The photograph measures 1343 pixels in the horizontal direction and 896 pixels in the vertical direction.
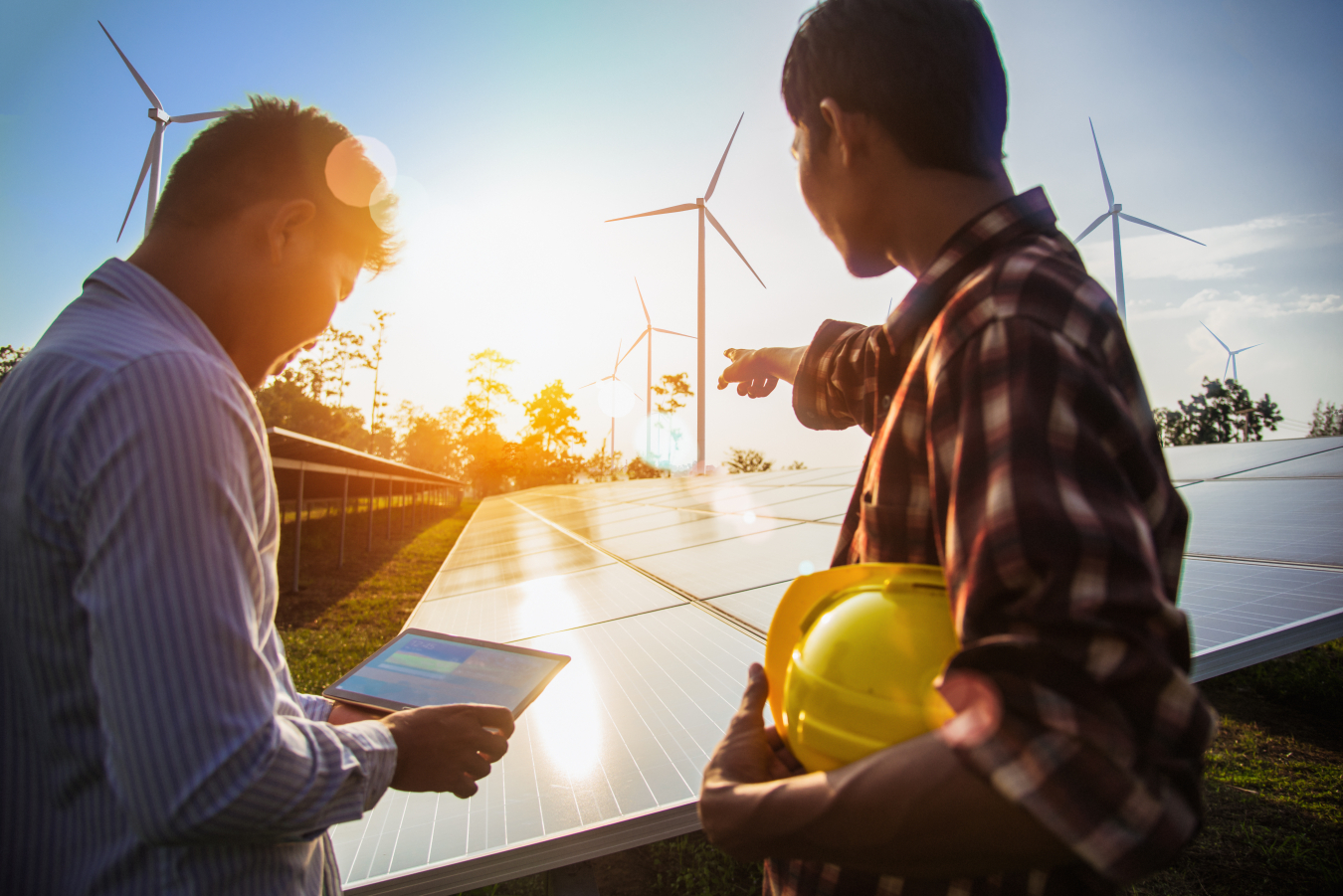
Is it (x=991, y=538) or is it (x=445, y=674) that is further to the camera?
(x=445, y=674)

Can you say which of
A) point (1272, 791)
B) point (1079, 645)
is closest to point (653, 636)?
point (1079, 645)

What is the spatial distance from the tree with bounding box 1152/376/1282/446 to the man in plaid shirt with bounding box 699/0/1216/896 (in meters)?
57.4

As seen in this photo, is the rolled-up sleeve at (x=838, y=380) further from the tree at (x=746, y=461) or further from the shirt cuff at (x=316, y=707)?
the tree at (x=746, y=461)

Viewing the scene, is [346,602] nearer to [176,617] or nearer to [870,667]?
[176,617]

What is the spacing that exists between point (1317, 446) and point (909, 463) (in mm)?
6461

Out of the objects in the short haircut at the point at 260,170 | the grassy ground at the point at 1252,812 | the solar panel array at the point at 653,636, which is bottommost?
the grassy ground at the point at 1252,812

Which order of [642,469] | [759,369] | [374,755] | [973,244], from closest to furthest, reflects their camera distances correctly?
[973,244] → [374,755] → [759,369] → [642,469]

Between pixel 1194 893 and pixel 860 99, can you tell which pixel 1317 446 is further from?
pixel 860 99

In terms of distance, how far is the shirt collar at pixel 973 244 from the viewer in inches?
35.5

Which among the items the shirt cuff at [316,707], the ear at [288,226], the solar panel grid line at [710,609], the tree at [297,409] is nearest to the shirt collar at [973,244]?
the ear at [288,226]

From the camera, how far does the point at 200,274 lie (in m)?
1.25

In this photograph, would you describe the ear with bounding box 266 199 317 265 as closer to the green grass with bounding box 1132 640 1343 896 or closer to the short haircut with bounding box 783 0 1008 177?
the short haircut with bounding box 783 0 1008 177

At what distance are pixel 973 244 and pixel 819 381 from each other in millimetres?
755

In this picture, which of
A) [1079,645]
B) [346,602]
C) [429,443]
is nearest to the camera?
[1079,645]
